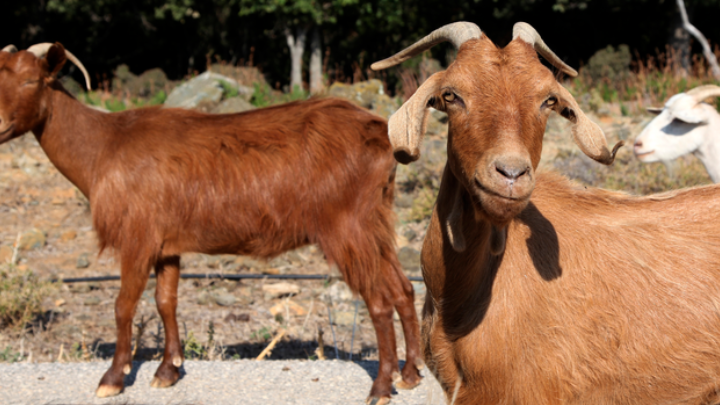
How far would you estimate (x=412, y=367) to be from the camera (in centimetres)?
491

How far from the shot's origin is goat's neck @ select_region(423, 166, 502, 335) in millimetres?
2758

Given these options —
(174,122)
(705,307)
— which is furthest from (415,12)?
(705,307)

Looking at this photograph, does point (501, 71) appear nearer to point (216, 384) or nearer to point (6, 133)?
point (216, 384)

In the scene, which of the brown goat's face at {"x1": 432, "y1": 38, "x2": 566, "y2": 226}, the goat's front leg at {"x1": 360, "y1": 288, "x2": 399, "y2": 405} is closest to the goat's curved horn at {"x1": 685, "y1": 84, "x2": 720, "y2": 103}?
the goat's front leg at {"x1": 360, "y1": 288, "x2": 399, "y2": 405}

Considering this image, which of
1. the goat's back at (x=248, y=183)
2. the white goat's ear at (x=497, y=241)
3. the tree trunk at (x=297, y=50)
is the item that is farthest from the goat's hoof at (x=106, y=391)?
the tree trunk at (x=297, y=50)

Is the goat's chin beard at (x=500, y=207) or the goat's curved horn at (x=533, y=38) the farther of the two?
the goat's curved horn at (x=533, y=38)

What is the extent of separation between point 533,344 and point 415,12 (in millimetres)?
24301

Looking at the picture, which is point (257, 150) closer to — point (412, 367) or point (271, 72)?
point (412, 367)

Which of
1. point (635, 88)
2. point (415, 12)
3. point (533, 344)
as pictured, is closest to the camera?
point (533, 344)

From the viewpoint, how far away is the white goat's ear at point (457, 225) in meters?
2.72

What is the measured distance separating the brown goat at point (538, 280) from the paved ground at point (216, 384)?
1.84 metres

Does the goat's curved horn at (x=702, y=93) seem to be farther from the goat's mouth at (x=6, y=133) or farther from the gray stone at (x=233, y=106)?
the gray stone at (x=233, y=106)

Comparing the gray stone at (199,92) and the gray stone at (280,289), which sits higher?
the gray stone at (199,92)

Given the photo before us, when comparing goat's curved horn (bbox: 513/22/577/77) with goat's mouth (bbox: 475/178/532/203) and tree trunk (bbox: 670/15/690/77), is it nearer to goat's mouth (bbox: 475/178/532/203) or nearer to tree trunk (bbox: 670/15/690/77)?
goat's mouth (bbox: 475/178/532/203)
